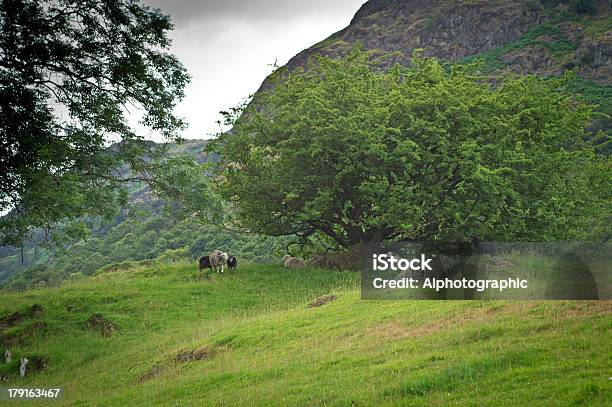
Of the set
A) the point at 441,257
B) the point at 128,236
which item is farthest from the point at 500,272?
A: the point at 128,236

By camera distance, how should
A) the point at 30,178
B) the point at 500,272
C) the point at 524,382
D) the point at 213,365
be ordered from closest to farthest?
the point at 524,382 < the point at 213,365 < the point at 30,178 < the point at 500,272

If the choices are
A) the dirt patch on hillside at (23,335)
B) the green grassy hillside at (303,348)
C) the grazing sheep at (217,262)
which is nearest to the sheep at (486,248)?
the green grassy hillside at (303,348)

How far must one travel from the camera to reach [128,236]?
12200cm

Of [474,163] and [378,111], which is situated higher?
[378,111]

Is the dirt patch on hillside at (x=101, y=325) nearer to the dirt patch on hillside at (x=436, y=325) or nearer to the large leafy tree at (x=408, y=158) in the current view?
the large leafy tree at (x=408, y=158)

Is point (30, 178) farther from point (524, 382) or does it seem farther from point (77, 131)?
point (524, 382)

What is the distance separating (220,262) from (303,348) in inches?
819

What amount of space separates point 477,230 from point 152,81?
18805 mm

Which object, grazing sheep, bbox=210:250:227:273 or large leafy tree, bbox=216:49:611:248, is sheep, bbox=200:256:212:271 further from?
large leafy tree, bbox=216:49:611:248

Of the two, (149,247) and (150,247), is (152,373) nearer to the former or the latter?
(150,247)

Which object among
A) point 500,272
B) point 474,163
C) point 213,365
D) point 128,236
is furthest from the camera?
point 128,236

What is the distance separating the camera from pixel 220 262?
37875 millimetres

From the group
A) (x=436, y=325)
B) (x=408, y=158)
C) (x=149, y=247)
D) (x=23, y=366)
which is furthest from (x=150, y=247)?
(x=436, y=325)

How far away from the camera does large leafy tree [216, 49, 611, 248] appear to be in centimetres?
3173
